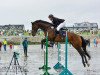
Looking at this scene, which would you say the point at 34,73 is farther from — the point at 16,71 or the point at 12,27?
the point at 12,27

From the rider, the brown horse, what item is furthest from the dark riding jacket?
the brown horse

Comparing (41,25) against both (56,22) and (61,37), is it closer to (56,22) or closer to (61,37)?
(56,22)

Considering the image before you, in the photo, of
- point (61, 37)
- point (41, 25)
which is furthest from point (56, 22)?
point (41, 25)

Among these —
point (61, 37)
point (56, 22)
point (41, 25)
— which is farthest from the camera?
point (41, 25)

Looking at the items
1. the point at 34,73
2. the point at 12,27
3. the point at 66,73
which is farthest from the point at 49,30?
the point at 12,27

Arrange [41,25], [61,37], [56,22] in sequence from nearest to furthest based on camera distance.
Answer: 1. [61,37]
2. [56,22]
3. [41,25]

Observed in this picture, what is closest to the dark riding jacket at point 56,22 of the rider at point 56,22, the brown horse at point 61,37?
the rider at point 56,22

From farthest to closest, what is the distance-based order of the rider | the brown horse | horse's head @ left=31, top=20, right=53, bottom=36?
horse's head @ left=31, top=20, right=53, bottom=36, the rider, the brown horse

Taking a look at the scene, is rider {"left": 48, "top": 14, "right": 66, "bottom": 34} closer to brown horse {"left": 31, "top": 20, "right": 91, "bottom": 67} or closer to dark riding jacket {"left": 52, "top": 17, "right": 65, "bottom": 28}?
dark riding jacket {"left": 52, "top": 17, "right": 65, "bottom": 28}

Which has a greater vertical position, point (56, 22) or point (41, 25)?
point (56, 22)

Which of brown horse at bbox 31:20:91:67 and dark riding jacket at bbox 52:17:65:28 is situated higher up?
dark riding jacket at bbox 52:17:65:28

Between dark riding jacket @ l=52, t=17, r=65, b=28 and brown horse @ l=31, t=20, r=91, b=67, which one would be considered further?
dark riding jacket @ l=52, t=17, r=65, b=28

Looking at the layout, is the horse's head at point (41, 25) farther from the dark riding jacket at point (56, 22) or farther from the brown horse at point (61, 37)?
the dark riding jacket at point (56, 22)

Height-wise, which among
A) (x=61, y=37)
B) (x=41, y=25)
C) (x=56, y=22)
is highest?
(x=56, y=22)
